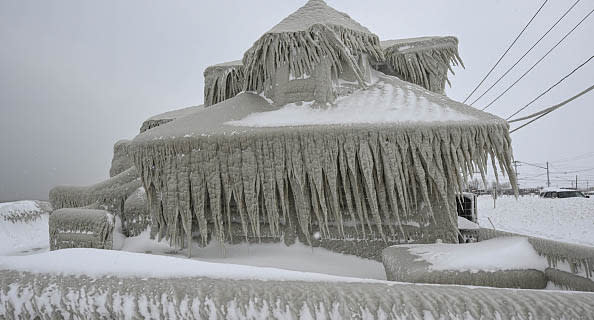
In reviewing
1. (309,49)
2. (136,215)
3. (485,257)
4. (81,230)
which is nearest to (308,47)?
(309,49)

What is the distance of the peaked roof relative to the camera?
5.14 metres

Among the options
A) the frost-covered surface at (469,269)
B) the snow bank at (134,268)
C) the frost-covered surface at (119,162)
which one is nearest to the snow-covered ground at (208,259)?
the snow bank at (134,268)

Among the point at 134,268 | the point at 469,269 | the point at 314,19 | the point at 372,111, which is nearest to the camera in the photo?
the point at 134,268

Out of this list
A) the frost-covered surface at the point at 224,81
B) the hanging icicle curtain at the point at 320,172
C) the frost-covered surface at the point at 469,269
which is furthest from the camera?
the frost-covered surface at the point at 224,81

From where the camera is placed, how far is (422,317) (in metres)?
1.88

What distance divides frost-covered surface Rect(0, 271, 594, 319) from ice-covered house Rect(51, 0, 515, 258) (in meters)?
2.00

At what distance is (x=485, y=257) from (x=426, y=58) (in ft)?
13.2

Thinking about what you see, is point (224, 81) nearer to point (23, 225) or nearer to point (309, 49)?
point (309, 49)

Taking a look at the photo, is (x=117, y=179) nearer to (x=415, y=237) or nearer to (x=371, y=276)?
(x=371, y=276)

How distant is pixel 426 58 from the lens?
5992 millimetres

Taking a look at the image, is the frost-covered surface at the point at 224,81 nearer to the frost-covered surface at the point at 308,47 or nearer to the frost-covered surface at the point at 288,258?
the frost-covered surface at the point at 308,47

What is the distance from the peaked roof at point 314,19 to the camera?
5137 millimetres

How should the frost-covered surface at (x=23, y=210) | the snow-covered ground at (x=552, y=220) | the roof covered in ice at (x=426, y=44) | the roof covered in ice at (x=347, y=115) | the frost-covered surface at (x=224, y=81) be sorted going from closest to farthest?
the roof covered in ice at (x=347, y=115) < the roof covered in ice at (x=426, y=44) < the frost-covered surface at (x=224, y=81) < the frost-covered surface at (x=23, y=210) < the snow-covered ground at (x=552, y=220)

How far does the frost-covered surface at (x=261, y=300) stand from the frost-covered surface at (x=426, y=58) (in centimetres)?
475
